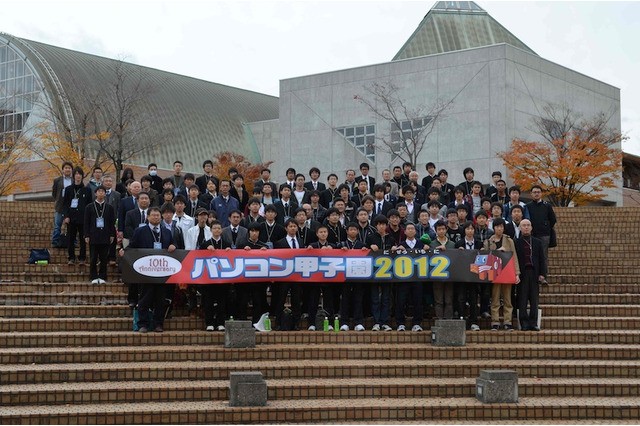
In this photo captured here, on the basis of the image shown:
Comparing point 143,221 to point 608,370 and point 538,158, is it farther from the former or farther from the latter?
point 538,158

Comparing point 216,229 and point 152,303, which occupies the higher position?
point 216,229

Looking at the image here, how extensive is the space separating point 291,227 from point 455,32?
35.9 m

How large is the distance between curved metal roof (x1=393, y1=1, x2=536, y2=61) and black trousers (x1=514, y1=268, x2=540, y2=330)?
32752 millimetres

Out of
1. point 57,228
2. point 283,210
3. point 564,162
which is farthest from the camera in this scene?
point 564,162

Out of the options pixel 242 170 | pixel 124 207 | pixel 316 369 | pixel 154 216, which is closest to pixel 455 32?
pixel 242 170

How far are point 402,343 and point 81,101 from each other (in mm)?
34247

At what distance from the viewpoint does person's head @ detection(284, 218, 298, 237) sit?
11.9m

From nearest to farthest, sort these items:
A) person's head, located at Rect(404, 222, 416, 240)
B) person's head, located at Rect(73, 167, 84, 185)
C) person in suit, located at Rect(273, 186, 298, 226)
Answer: person's head, located at Rect(404, 222, 416, 240)
person in suit, located at Rect(273, 186, 298, 226)
person's head, located at Rect(73, 167, 84, 185)

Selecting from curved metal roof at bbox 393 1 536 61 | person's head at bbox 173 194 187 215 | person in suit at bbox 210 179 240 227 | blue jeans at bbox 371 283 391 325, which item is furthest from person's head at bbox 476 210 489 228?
curved metal roof at bbox 393 1 536 61

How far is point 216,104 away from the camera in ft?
182

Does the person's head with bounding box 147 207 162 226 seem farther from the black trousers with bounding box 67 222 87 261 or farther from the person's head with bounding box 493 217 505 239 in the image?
the person's head with bounding box 493 217 505 239

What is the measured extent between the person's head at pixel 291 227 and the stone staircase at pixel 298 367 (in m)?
1.69

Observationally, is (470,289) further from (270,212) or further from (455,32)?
(455,32)

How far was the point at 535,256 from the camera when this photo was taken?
11.9 metres
